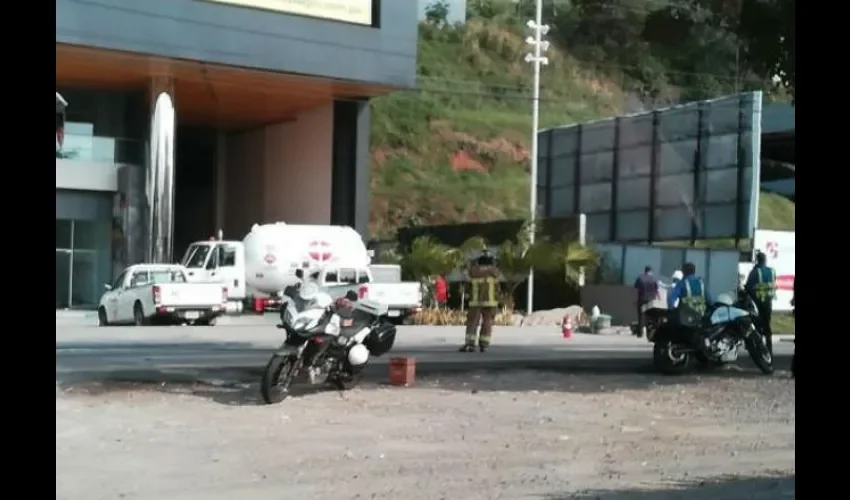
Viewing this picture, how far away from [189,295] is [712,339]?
1399 cm

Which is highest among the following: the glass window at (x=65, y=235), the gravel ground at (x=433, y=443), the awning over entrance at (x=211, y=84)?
the awning over entrance at (x=211, y=84)

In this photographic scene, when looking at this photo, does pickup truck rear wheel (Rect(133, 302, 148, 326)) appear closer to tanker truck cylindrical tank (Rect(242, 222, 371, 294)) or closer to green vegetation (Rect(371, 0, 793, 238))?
tanker truck cylindrical tank (Rect(242, 222, 371, 294))

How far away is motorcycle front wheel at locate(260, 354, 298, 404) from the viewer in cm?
1302

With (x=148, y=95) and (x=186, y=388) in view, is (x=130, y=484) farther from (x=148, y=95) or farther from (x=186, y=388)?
(x=148, y=95)

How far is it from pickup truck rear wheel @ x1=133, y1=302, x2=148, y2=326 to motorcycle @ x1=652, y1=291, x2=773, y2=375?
1421 cm

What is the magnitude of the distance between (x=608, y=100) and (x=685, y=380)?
4742 cm

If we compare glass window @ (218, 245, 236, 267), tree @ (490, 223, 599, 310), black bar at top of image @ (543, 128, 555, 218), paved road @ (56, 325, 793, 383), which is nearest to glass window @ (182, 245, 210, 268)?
glass window @ (218, 245, 236, 267)

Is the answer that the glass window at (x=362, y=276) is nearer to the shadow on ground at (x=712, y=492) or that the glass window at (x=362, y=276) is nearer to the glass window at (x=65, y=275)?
the glass window at (x=65, y=275)

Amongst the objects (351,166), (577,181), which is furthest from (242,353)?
(577,181)

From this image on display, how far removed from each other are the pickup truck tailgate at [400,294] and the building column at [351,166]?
12199 mm

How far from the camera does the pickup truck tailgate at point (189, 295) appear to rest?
27.5 meters

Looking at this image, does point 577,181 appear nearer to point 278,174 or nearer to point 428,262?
point 278,174

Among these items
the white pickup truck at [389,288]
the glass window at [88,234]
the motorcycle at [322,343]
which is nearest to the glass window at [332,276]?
the white pickup truck at [389,288]

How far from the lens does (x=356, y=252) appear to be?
116 ft
